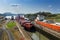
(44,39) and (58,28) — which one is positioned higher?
(58,28)

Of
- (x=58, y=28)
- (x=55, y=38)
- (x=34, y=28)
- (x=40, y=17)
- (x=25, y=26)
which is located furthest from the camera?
(x=40, y=17)

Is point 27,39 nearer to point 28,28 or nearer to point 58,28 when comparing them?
point 58,28

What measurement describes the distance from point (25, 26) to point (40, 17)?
71.2 feet

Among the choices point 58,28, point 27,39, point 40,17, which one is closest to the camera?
point 27,39

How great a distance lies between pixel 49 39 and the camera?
26.0 meters

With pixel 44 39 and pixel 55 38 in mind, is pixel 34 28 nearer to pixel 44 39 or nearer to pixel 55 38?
pixel 44 39

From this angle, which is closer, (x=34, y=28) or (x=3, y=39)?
(x=3, y=39)

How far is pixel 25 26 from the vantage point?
3731 centimetres

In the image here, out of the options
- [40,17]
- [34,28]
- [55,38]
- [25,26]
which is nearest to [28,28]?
[25,26]

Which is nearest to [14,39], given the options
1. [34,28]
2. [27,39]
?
[27,39]

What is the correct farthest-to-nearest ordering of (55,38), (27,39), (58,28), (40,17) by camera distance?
(40,17) → (58,28) → (55,38) → (27,39)

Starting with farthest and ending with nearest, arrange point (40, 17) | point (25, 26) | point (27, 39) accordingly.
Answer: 1. point (40, 17)
2. point (25, 26)
3. point (27, 39)

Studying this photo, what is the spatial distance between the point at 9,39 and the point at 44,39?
525cm

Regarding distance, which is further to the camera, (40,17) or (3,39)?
(40,17)
